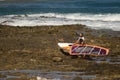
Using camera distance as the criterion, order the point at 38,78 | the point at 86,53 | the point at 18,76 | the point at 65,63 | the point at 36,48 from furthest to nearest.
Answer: the point at 36,48 < the point at 86,53 < the point at 65,63 < the point at 18,76 < the point at 38,78

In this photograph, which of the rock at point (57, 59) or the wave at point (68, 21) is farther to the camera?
the wave at point (68, 21)

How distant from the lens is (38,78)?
18.9 m

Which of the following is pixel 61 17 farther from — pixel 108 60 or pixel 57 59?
pixel 57 59

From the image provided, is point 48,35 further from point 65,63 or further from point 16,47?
point 65,63

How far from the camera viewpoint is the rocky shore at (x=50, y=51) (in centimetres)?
2230

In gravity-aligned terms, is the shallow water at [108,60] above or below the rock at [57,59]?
below

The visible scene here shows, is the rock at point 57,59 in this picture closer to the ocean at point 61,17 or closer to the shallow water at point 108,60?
the shallow water at point 108,60

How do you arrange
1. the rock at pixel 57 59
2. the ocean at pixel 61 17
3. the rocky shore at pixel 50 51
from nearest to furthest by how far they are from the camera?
1. the rocky shore at pixel 50 51
2. the rock at pixel 57 59
3. the ocean at pixel 61 17

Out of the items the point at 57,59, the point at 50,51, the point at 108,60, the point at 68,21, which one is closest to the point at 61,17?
the point at 68,21

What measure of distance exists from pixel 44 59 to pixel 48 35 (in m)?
9.20

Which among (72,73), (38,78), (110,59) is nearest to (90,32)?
(110,59)

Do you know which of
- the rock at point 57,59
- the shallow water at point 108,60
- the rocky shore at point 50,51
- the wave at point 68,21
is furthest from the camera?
the wave at point 68,21

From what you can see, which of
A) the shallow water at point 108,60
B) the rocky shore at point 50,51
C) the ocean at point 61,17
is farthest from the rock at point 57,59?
the ocean at point 61,17

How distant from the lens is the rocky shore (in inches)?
878
